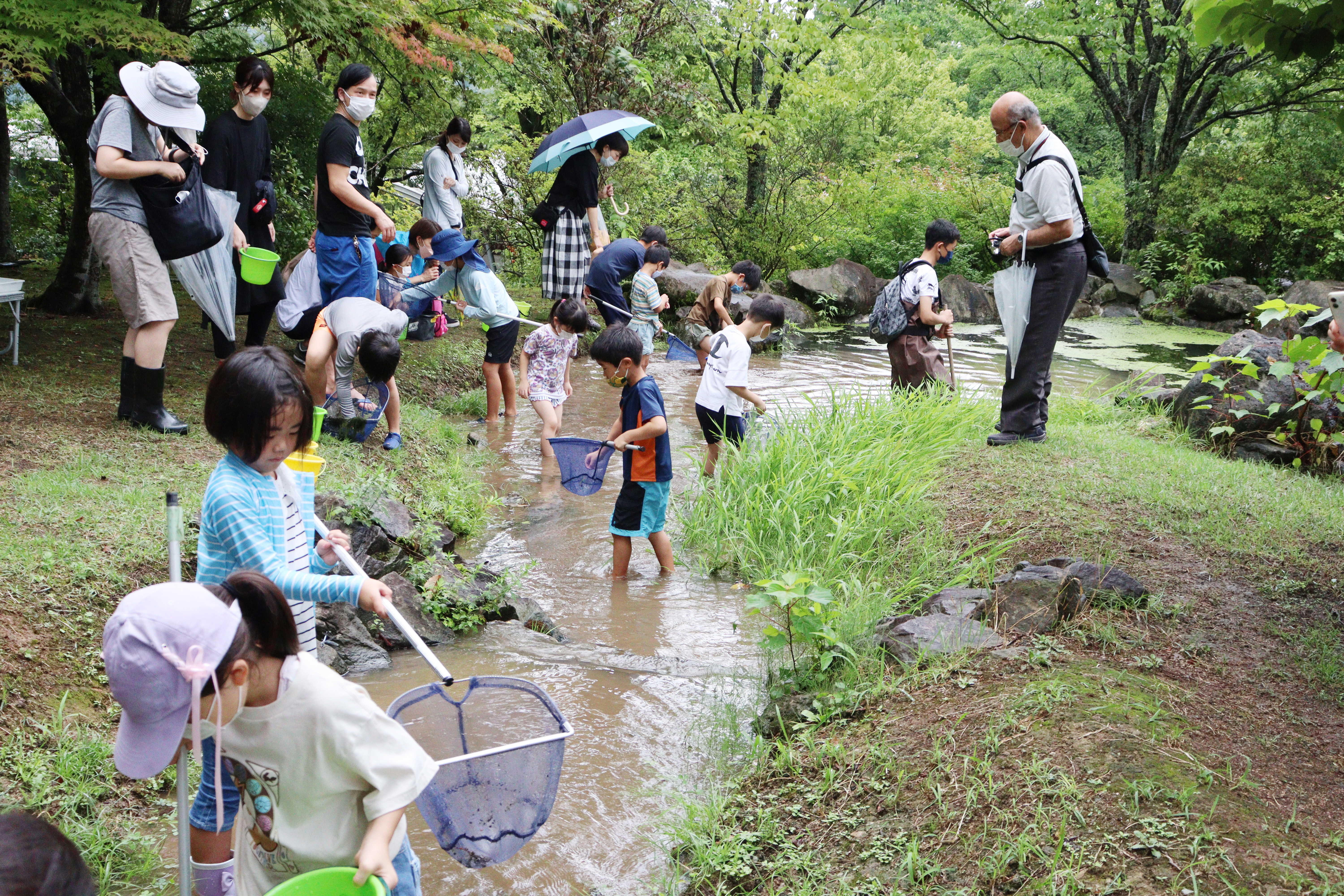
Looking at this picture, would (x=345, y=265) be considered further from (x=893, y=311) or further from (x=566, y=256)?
(x=893, y=311)

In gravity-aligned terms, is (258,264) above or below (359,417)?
above

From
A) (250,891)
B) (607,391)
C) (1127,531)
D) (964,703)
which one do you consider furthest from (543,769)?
(607,391)

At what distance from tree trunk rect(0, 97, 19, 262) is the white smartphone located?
983cm

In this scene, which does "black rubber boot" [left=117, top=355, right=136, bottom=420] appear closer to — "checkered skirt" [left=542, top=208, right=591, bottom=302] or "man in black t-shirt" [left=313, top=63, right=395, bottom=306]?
"man in black t-shirt" [left=313, top=63, right=395, bottom=306]

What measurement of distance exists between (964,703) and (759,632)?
155 cm

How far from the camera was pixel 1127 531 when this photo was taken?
4.91 meters

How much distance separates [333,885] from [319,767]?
223 mm

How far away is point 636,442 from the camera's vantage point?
502cm

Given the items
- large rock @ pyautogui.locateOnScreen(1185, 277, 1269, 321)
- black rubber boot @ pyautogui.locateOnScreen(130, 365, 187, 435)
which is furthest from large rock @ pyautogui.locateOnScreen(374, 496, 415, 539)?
large rock @ pyautogui.locateOnScreen(1185, 277, 1269, 321)

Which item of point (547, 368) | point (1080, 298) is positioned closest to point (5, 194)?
point (547, 368)

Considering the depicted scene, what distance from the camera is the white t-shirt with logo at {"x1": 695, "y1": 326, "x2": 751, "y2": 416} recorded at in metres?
6.25

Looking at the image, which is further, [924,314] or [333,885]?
[924,314]

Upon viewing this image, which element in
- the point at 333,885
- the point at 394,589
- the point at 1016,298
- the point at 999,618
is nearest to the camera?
the point at 333,885

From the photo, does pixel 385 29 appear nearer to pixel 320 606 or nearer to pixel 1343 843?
pixel 320 606
